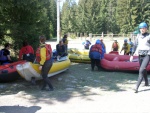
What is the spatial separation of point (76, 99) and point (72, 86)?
2.06 m

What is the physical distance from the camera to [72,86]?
8.51m

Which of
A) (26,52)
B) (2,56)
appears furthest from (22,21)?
(2,56)

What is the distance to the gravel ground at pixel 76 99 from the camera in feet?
18.6

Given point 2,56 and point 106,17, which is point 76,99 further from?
point 106,17

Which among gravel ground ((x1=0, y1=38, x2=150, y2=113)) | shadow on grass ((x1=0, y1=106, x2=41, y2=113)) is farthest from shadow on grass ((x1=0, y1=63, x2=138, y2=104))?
shadow on grass ((x1=0, y1=106, x2=41, y2=113))

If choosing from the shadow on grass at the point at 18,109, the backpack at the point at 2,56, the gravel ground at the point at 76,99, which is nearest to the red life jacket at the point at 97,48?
the gravel ground at the point at 76,99

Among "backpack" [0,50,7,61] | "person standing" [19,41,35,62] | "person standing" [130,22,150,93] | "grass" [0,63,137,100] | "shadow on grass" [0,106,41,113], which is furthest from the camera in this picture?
"person standing" [19,41,35,62]

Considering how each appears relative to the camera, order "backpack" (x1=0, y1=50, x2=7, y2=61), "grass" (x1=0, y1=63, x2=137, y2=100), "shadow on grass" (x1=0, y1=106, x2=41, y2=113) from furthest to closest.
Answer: "backpack" (x1=0, y1=50, x2=7, y2=61) < "grass" (x1=0, y1=63, x2=137, y2=100) < "shadow on grass" (x1=0, y1=106, x2=41, y2=113)

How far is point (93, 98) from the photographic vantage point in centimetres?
657

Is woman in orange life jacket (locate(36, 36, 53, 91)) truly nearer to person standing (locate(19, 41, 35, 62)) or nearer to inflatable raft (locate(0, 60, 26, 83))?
inflatable raft (locate(0, 60, 26, 83))

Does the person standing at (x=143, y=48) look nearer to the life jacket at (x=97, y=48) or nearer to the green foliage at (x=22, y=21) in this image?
the green foliage at (x=22, y=21)

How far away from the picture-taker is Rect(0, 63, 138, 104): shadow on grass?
688 cm

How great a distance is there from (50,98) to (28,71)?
5.17 feet

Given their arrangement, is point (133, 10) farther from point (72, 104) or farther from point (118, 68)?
point (72, 104)
